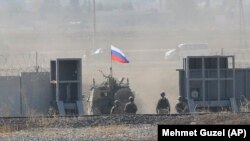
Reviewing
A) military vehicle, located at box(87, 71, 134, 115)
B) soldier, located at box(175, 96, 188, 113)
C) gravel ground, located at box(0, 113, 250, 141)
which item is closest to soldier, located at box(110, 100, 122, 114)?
military vehicle, located at box(87, 71, 134, 115)

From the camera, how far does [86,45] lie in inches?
3093

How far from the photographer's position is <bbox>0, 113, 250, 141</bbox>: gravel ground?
19.1 metres

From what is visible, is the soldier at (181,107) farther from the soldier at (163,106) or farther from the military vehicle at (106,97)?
the military vehicle at (106,97)

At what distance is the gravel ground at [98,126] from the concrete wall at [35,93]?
5925mm

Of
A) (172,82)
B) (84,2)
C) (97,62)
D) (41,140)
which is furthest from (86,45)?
(41,140)

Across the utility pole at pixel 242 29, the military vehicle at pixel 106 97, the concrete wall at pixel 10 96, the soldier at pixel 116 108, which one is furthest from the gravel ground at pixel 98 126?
the utility pole at pixel 242 29

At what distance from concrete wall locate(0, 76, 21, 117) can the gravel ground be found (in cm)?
587

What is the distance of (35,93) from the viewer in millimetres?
28750

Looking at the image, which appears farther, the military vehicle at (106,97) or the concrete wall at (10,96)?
the military vehicle at (106,97)

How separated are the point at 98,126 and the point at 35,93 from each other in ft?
24.6

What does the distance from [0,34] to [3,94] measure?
2277 inches

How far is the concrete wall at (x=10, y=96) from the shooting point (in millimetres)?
28516

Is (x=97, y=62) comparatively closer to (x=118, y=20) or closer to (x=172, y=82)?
(x=172, y=82)

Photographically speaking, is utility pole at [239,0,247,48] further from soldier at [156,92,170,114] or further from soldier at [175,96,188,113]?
soldier at [156,92,170,114]
